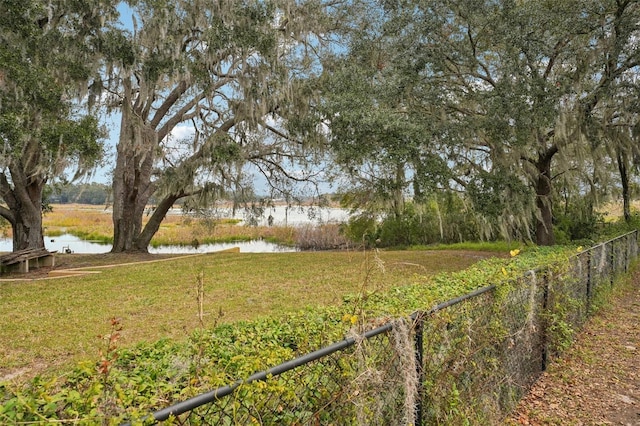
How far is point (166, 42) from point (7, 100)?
3770mm

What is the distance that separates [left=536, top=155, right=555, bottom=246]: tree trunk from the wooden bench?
12.2 metres

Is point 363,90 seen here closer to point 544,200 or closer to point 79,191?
point 544,200

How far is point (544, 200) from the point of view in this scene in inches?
415

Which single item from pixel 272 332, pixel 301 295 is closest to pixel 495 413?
pixel 272 332

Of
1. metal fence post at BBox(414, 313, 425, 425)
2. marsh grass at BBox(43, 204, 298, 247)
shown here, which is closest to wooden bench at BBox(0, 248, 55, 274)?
marsh grass at BBox(43, 204, 298, 247)

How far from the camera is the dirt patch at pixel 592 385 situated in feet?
10.1

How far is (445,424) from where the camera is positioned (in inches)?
90.8

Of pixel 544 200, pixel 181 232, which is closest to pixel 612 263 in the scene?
pixel 544 200

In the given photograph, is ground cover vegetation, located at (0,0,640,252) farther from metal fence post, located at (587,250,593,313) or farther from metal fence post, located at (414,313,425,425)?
metal fence post, located at (414,313,425,425)

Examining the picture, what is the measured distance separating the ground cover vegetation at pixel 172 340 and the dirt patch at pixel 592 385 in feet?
3.21

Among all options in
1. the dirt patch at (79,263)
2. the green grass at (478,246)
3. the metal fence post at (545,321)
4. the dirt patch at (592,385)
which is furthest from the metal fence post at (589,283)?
the dirt patch at (79,263)

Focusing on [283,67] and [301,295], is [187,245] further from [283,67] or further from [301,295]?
[301,295]

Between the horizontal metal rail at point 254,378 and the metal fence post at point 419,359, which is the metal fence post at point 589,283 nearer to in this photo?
the metal fence post at point 419,359

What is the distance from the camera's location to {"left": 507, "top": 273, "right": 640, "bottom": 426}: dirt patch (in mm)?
3092
